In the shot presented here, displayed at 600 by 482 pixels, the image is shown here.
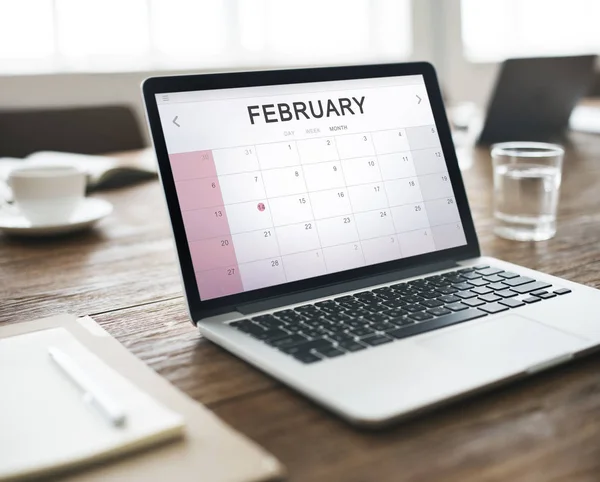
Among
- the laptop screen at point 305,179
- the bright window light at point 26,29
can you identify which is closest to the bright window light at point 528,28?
the bright window light at point 26,29

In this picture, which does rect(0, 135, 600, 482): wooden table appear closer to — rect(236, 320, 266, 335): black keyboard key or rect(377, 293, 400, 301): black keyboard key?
rect(236, 320, 266, 335): black keyboard key

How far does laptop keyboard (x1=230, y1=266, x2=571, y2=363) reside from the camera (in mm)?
547

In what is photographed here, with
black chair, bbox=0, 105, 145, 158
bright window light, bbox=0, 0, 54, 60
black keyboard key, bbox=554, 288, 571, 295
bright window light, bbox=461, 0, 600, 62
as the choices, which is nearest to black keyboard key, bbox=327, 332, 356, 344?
black keyboard key, bbox=554, 288, 571, 295

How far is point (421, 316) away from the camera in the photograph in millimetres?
597

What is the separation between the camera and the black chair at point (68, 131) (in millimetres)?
2236

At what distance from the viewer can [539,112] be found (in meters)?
1.79

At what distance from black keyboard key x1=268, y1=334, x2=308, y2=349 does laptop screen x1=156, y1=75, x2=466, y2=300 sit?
0.10 metres

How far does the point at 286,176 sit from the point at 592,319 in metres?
0.31

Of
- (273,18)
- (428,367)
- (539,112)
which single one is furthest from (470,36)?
(428,367)

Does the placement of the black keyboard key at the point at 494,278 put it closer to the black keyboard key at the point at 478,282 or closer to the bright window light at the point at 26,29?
the black keyboard key at the point at 478,282

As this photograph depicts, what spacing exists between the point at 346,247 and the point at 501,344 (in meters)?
0.21

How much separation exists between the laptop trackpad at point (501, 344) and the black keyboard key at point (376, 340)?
0.03m

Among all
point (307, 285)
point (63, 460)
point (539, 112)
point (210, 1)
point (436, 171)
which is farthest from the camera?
point (210, 1)

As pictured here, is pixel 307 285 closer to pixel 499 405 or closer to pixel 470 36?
pixel 499 405
